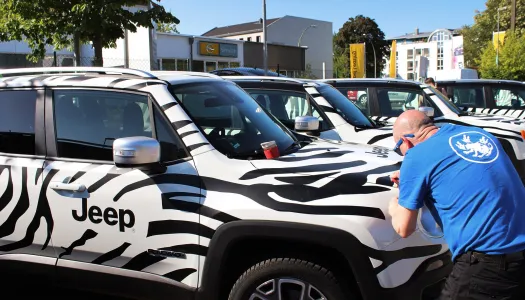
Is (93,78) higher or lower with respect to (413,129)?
higher

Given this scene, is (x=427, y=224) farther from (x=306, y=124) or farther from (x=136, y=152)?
(x=306, y=124)

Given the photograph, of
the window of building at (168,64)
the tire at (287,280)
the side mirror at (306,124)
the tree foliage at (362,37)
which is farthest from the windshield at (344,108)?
the tree foliage at (362,37)

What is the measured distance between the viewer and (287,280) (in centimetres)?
269

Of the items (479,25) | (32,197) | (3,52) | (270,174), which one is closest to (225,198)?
(270,174)

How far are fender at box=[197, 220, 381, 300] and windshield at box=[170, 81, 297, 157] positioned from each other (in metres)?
0.54

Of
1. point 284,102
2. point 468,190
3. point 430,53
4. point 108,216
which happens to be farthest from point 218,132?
point 430,53

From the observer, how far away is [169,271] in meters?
2.96

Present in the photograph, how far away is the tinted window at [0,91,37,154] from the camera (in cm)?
345

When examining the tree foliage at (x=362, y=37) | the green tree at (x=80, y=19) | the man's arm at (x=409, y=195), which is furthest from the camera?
the tree foliage at (x=362, y=37)

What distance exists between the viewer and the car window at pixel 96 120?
3248 mm

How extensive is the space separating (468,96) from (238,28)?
55937 mm

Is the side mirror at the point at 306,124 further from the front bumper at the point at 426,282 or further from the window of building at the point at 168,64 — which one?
the window of building at the point at 168,64

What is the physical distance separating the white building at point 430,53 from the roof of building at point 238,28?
17670mm

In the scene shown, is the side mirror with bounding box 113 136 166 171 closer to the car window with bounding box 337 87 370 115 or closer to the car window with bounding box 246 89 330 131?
the car window with bounding box 246 89 330 131
